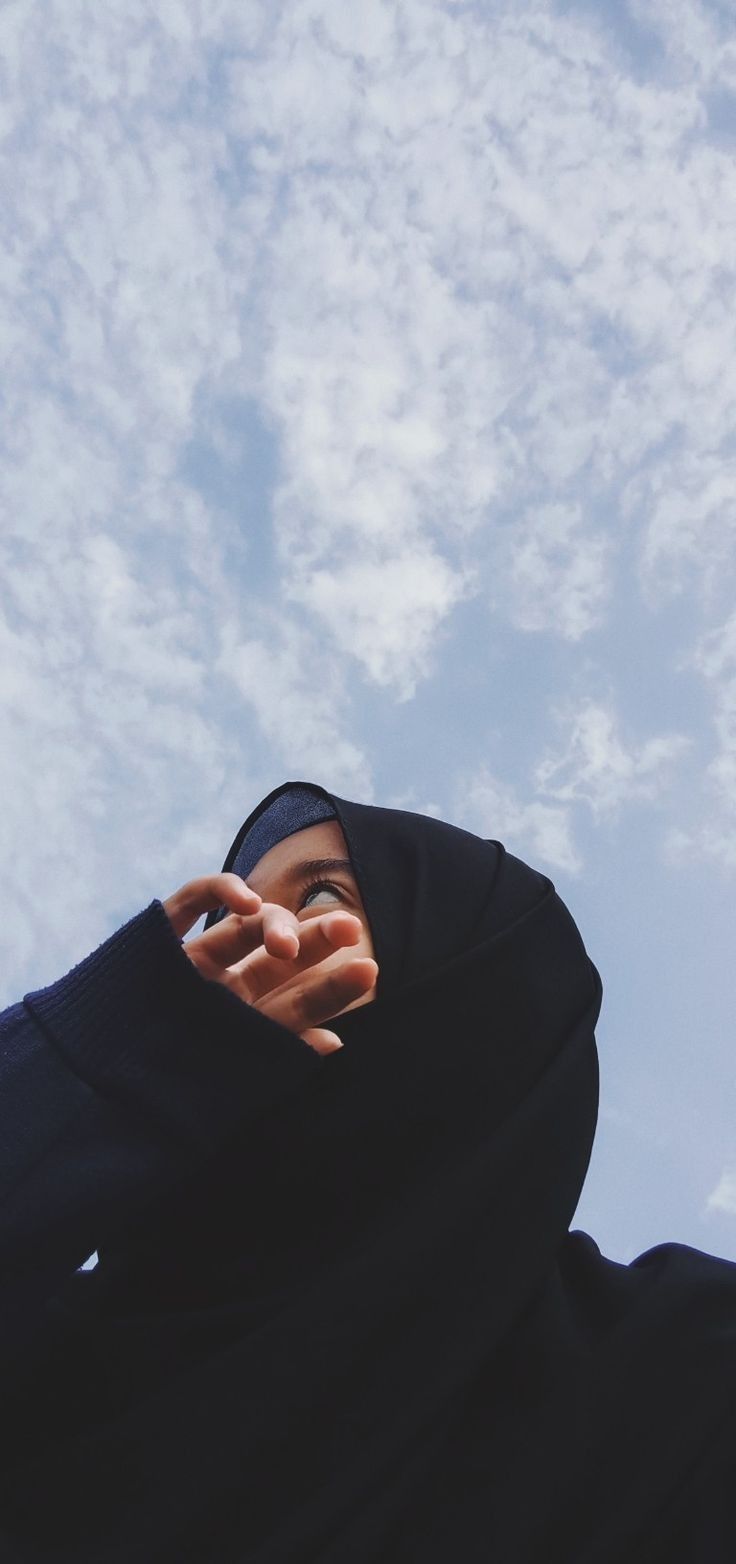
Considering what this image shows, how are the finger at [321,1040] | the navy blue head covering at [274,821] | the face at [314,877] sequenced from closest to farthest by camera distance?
the finger at [321,1040]
the face at [314,877]
the navy blue head covering at [274,821]

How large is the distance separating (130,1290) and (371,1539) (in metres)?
0.61

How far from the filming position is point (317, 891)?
2.32 meters

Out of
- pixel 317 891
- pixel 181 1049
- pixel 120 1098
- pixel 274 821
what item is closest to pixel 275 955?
pixel 181 1049

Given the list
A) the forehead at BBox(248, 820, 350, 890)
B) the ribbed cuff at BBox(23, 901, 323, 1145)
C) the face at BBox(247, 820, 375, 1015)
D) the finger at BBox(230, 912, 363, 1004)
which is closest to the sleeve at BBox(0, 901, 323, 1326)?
the ribbed cuff at BBox(23, 901, 323, 1145)

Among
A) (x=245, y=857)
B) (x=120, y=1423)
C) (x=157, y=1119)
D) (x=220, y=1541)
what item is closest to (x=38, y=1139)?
(x=157, y=1119)

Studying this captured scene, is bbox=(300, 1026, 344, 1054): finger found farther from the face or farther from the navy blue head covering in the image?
the navy blue head covering

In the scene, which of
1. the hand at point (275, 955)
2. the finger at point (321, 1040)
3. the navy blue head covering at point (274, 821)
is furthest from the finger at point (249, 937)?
the navy blue head covering at point (274, 821)

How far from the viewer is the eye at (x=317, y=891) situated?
7.53 ft

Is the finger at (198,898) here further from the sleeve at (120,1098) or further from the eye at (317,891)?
the eye at (317,891)

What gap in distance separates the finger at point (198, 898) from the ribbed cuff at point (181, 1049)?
0.07 metres

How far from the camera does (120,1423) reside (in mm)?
1767

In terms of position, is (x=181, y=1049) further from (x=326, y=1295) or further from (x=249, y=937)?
(x=326, y=1295)

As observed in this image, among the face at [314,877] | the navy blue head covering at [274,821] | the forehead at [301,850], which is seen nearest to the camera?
the face at [314,877]

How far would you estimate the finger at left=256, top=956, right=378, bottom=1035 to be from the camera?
178 cm
